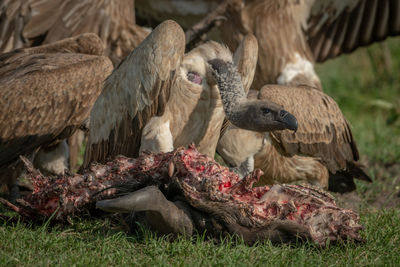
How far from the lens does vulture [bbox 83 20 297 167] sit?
399cm

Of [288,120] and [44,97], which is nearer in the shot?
[288,120]

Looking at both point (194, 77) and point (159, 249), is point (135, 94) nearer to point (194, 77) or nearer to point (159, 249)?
point (194, 77)

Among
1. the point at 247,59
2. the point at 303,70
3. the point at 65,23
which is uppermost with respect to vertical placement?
the point at 247,59

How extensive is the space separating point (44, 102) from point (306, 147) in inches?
77.3

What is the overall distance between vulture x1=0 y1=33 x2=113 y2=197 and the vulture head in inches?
41.5

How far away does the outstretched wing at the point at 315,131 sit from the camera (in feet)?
16.6

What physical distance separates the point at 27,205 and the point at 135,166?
0.60 metres

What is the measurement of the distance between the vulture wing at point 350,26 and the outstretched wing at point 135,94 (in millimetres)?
3379

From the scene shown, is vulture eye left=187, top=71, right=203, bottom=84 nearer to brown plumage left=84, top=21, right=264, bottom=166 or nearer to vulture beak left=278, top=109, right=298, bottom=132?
brown plumage left=84, top=21, right=264, bottom=166

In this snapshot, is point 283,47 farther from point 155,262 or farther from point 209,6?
point 155,262

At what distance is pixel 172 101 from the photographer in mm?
4188

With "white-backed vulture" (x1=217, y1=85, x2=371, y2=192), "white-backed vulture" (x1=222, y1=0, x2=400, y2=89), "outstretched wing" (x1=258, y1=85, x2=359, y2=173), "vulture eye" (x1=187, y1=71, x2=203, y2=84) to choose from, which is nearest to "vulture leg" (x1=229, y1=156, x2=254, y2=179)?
"white-backed vulture" (x1=217, y1=85, x2=371, y2=192)

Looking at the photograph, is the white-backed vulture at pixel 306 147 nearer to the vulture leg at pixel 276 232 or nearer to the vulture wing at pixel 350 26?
the vulture leg at pixel 276 232

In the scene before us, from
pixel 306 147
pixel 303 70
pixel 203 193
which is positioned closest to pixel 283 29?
pixel 303 70
